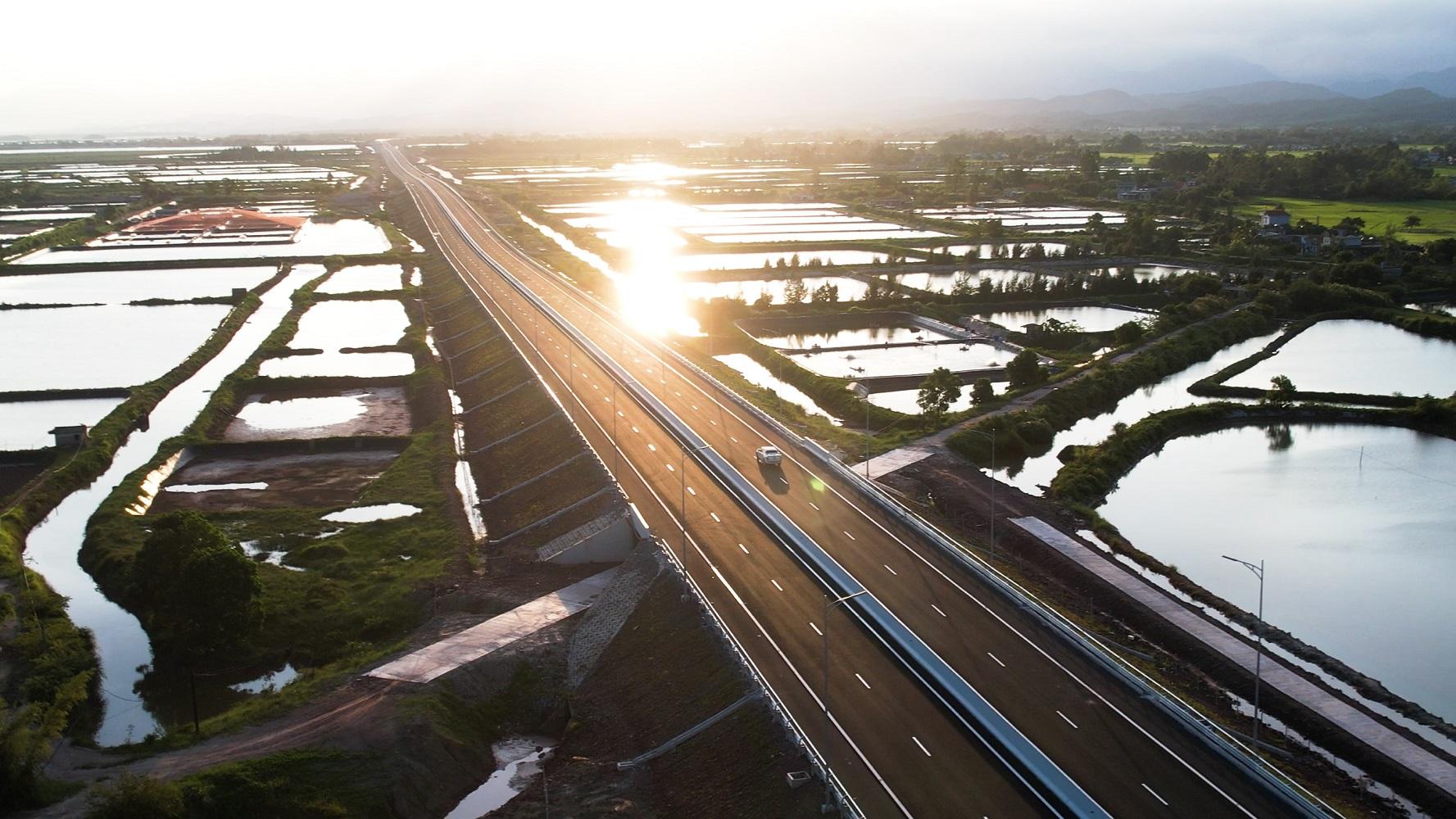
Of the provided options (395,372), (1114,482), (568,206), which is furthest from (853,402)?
(568,206)

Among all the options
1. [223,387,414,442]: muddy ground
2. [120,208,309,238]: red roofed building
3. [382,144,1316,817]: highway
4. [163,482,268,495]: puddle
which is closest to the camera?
[382,144,1316,817]: highway

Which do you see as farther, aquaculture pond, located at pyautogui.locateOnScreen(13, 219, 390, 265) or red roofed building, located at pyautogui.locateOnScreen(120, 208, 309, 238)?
red roofed building, located at pyautogui.locateOnScreen(120, 208, 309, 238)

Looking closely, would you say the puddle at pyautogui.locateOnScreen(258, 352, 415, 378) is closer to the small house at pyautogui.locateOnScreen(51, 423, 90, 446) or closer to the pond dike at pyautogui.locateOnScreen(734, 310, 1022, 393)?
the small house at pyautogui.locateOnScreen(51, 423, 90, 446)

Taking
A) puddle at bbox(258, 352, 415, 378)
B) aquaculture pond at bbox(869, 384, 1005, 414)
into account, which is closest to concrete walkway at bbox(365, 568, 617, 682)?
aquaculture pond at bbox(869, 384, 1005, 414)

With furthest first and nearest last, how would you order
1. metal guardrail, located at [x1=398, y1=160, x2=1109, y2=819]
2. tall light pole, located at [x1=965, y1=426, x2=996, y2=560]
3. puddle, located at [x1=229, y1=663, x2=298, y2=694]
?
1. tall light pole, located at [x1=965, y1=426, x2=996, y2=560]
2. puddle, located at [x1=229, y1=663, x2=298, y2=694]
3. metal guardrail, located at [x1=398, y1=160, x2=1109, y2=819]

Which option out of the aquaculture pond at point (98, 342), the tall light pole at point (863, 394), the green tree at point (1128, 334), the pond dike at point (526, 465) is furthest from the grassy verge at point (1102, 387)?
the aquaculture pond at point (98, 342)

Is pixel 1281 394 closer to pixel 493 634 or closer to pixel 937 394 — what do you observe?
pixel 937 394

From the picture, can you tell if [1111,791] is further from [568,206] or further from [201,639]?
[568,206]
